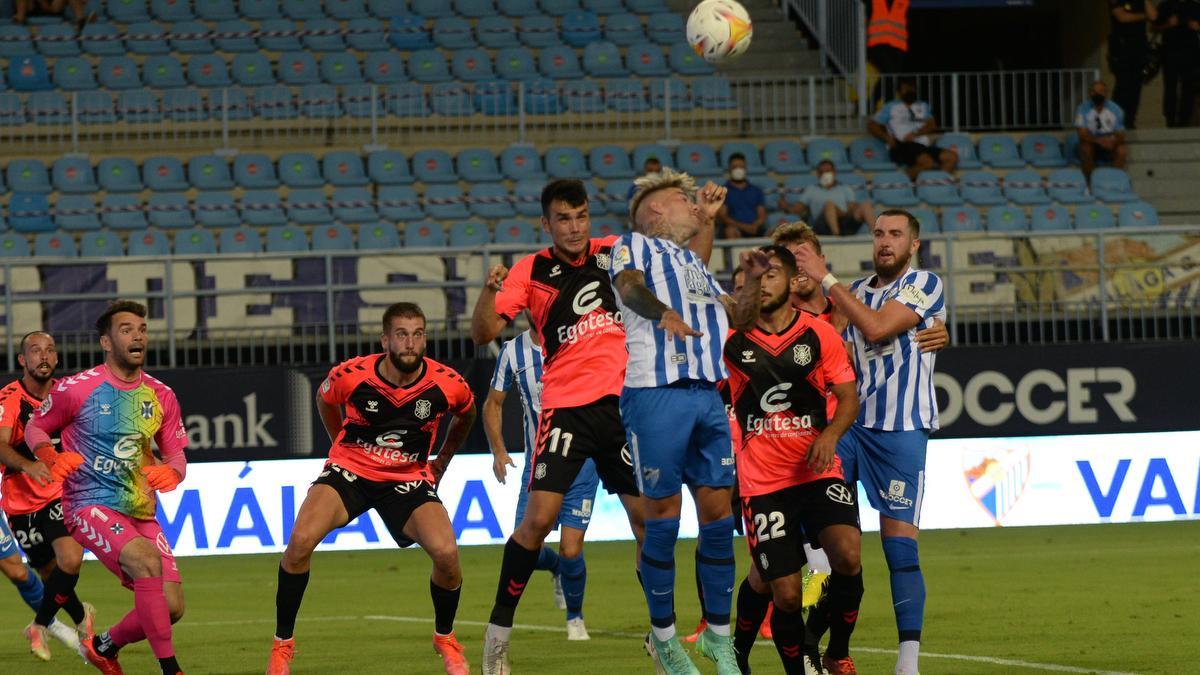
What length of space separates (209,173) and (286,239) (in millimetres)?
2073

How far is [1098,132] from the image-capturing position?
22.6 meters

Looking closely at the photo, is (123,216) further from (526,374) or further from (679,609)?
(679,609)

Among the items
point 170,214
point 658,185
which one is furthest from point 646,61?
point 658,185

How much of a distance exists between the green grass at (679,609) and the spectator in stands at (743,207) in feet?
13.8

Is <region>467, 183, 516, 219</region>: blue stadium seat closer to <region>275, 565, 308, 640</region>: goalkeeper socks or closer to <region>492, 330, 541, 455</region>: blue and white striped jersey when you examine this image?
<region>492, 330, 541, 455</region>: blue and white striped jersey

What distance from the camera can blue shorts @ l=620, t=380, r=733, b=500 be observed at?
793 centimetres

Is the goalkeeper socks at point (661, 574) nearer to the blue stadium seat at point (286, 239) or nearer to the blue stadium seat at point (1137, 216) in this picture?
the blue stadium seat at point (286, 239)

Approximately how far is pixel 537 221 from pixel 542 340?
11.8m

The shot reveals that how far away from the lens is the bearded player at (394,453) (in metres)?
9.35

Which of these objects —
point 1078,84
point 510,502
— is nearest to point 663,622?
point 510,502

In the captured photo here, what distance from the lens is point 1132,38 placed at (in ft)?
78.9

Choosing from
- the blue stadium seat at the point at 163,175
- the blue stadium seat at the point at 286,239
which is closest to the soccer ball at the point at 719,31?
the blue stadium seat at the point at 286,239

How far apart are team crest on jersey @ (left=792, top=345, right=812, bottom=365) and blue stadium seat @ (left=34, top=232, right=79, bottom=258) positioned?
13330 millimetres

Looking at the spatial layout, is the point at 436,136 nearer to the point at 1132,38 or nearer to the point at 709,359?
the point at 1132,38
